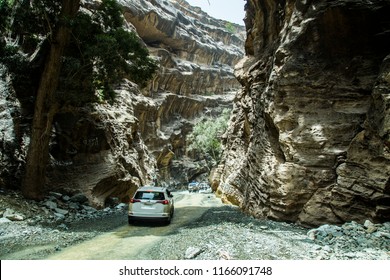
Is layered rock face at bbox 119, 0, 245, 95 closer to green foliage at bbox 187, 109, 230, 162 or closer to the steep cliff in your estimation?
the steep cliff

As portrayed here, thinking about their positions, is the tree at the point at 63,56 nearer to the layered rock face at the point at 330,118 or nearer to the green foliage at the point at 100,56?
the green foliage at the point at 100,56

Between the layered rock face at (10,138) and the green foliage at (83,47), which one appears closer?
the layered rock face at (10,138)

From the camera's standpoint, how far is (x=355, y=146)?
424 inches

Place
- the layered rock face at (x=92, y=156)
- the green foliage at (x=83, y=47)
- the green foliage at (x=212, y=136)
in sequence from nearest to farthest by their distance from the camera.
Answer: the green foliage at (x=83, y=47)
the layered rock face at (x=92, y=156)
the green foliage at (x=212, y=136)

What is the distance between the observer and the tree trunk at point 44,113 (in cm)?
1409

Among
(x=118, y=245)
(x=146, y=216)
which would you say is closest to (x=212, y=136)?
(x=146, y=216)

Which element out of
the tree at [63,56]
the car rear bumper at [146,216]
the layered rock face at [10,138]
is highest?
the tree at [63,56]

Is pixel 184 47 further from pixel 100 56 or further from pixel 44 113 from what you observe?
pixel 44 113

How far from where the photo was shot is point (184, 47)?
2378 inches

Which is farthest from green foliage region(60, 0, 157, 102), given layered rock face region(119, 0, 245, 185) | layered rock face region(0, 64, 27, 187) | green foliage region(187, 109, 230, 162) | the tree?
green foliage region(187, 109, 230, 162)

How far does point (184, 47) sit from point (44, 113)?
1935 inches

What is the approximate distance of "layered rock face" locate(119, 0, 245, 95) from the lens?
51.3 meters

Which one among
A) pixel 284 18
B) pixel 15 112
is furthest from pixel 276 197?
pixel 15 112

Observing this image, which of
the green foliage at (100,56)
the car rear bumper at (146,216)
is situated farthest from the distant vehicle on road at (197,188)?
the car rear bumper at (146,216)
